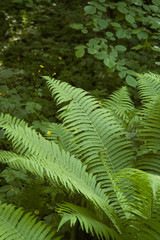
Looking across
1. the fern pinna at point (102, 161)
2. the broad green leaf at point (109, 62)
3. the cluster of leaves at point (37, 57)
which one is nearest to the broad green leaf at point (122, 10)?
the broad green leaf at point (109, 62)

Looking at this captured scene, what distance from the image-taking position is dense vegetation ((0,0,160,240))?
134 cm

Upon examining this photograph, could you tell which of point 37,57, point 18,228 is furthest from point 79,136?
point 37,57

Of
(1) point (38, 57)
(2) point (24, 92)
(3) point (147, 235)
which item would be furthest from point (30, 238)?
(1) point (38, 57)

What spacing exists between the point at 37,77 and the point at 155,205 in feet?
10.4

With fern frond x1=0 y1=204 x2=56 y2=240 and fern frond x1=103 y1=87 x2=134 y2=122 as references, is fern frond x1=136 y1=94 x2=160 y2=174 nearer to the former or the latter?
fern frond x1=103 y1=87 x2=134 y2=122

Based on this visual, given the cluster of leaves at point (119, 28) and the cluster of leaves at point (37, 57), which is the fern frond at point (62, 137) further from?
the cluster of leaves at point (37, 57)

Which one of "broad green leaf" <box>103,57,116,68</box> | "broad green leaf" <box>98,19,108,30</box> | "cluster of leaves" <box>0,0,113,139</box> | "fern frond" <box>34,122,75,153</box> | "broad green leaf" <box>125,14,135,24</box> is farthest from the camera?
"cluster of leaves" <box>0,0,113,139</box>

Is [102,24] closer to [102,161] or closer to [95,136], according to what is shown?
[95,136]

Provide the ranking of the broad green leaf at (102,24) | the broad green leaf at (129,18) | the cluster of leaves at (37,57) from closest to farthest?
the broad green leaf at (129,18), the broad green leaf at (102,24), the cluster of leaves at (37,57)

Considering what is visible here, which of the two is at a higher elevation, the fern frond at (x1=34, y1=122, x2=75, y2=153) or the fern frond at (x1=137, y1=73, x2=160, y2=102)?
the fern frond at (x1=137, y1=73, x2=160, y2=102)

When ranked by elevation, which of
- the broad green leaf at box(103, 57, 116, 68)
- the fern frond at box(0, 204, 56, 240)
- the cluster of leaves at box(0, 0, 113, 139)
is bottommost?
the cluster of leaves at box(0, 0, 113, 139)

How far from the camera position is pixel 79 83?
4.12m

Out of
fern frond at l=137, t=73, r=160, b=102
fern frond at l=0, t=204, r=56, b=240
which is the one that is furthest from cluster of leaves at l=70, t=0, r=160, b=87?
fern frond at l=0, t=204, r=56, b=240

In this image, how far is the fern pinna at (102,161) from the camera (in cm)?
134
